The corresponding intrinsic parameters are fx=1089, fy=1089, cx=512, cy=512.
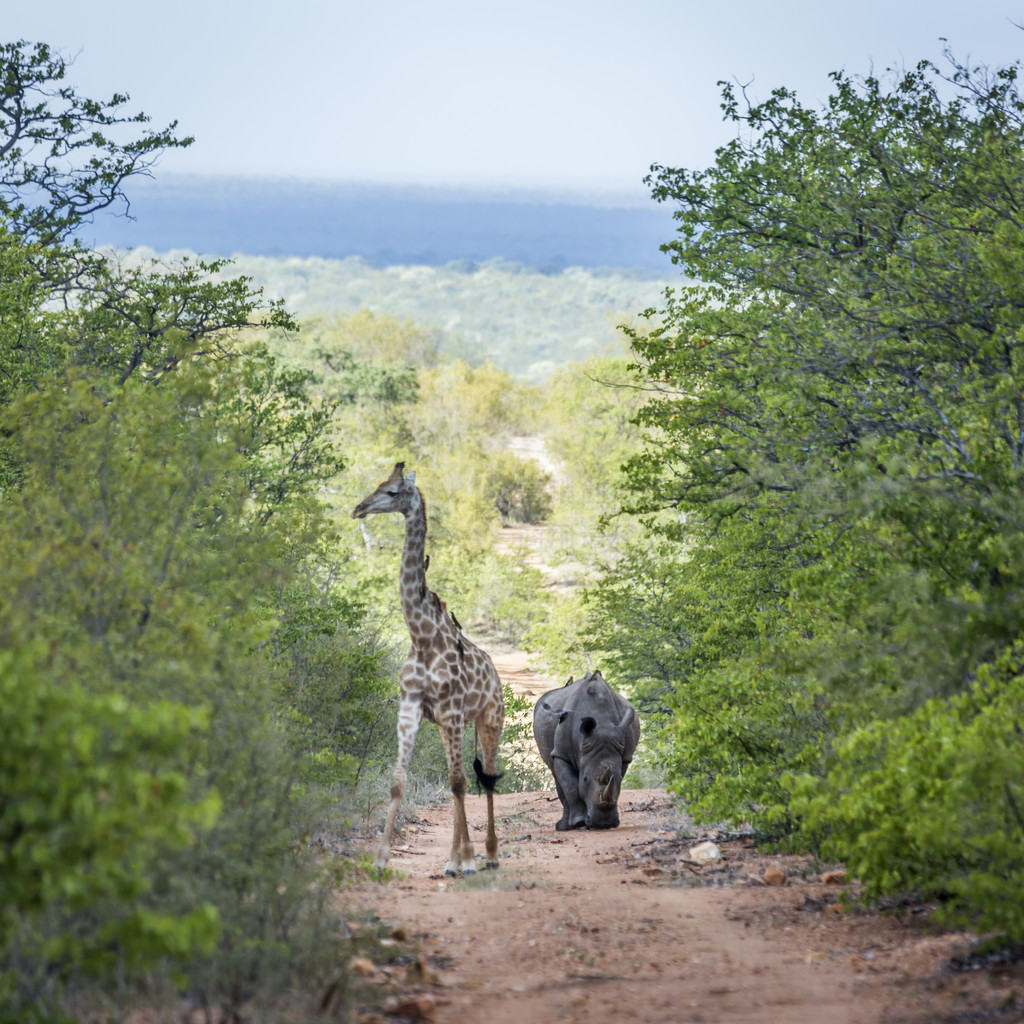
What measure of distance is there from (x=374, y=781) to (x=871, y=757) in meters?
11.0

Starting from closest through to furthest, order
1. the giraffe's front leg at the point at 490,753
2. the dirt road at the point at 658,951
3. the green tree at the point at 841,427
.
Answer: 1. the dirt road at the point at 658,951
2. the green tree at the point at 841,427
3. the giraffe's front leg at the point at 490,753

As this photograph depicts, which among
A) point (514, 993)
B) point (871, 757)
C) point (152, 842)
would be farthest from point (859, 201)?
point (152, 842)

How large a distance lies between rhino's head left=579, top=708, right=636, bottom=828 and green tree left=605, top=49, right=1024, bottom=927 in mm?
2218

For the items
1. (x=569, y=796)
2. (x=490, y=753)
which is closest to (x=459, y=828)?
(x=490, y=753)

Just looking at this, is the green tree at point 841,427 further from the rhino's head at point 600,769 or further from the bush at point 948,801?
the rhino's head at point 600,769

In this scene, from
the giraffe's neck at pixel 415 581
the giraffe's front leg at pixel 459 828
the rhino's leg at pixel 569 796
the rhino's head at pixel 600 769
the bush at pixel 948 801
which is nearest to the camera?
the bush at pixel 948 801

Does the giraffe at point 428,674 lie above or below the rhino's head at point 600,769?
above

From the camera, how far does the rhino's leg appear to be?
1593 centimetres

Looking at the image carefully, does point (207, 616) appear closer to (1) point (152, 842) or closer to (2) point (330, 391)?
(1) point (152, 842)

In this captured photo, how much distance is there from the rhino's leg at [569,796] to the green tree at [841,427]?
303 cm

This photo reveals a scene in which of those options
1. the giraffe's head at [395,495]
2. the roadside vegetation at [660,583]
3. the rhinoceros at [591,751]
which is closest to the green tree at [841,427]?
the roadside vegetation at [660,583]

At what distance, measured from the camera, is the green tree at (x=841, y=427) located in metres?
7.76

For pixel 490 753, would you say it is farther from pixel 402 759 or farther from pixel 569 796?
pixel 569 796

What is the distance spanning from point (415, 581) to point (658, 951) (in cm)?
500
